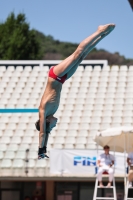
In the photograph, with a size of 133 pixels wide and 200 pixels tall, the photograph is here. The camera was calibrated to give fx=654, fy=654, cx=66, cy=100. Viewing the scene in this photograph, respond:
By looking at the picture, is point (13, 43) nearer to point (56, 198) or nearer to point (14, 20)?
point (14, 20)

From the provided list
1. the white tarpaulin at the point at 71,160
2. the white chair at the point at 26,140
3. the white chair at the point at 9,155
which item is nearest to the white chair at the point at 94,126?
the white chair at the point at 26,140

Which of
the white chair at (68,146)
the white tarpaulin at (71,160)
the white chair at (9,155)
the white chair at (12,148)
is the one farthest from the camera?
the white chair at (68,146)

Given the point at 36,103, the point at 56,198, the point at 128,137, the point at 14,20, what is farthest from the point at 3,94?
the point at 14,20

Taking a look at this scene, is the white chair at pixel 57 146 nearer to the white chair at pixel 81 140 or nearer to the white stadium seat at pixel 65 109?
the white stadium seat at pixel 65 109

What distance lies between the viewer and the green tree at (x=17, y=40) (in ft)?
140

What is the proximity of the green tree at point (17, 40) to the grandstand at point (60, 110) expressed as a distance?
14494mm

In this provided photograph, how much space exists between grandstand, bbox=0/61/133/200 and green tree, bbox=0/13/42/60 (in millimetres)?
14494

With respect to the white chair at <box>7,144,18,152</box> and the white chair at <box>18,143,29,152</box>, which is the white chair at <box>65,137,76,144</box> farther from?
the white chair at <box>7,144,18,152</box>

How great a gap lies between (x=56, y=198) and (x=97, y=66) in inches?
272

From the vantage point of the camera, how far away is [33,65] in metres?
28.2

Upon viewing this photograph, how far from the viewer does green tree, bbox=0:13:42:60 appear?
4253 centimetres

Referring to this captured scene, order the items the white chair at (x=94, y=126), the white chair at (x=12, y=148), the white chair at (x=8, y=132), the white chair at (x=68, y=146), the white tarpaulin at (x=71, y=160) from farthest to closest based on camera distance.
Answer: the white chair at (x=8, y=132) < the white chair at (x=94, y=126) < the white chair at (x=68, y=146) < the white chair at (x=12, y=148) < the white tarpaulin at (x=71, y=160)

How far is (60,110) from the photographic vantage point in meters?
23.8

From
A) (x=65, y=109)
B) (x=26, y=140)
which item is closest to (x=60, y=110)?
(x=65, y=109)
